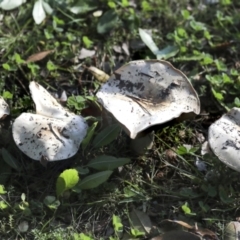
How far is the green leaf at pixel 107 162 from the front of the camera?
7.27 ft

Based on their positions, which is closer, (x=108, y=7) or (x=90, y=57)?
(x=90, y=57)

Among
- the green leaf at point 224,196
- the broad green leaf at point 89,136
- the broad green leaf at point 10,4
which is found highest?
the broad green leaf at point 10,4

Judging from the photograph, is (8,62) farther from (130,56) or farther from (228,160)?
(228,160)

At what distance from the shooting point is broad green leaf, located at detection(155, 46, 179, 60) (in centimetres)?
269

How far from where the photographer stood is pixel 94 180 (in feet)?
7.07

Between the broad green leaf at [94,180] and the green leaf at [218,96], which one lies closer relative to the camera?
the broad green leaf at [94,180]

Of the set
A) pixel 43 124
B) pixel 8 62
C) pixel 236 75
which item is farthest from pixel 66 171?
pixel 236 75

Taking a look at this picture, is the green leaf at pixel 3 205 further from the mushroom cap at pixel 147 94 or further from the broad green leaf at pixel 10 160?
the mushroom cap at pixel 147 94

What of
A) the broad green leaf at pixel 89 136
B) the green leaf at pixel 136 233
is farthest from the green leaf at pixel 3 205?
the green leaf at pixel 136 233

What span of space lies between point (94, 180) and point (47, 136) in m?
0.24

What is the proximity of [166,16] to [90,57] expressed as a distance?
1.62 ft

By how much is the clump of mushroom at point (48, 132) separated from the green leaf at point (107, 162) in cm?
12

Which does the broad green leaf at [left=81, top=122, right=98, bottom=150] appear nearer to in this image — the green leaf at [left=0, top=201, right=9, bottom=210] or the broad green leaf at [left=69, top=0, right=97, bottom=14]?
the green leaf at [left=0, top=201, right=9, bottom=210]

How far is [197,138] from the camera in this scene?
247cm
